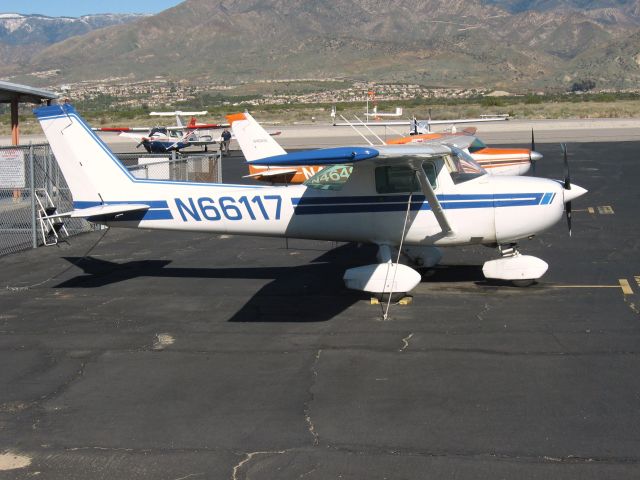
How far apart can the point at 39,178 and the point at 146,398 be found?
1444cm

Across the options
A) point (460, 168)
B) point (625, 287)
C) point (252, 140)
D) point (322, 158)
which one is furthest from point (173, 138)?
point (322, 158)

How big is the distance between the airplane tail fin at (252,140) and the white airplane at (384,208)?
8.55 m

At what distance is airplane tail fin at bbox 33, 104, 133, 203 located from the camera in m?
13.2

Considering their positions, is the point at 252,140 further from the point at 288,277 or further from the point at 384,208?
the point at 384,208

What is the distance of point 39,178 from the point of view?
21.3 metres

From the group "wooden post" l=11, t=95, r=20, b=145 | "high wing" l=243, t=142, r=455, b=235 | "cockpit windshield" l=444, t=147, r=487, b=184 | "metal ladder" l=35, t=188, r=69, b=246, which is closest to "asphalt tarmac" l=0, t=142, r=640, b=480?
"high wing" l=243, t=142, r=455, b=235

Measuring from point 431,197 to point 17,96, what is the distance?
650 inches

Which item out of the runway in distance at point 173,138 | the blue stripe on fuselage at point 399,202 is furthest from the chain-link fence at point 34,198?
the runway in distance at point 173,138

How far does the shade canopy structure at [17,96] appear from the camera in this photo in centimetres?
2317

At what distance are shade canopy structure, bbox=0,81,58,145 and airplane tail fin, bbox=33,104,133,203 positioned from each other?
10.2 m

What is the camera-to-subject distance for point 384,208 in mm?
12273

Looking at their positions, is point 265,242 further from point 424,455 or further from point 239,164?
point 239,164

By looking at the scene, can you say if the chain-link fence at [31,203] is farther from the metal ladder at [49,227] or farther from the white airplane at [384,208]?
the white airplane at [384,208]

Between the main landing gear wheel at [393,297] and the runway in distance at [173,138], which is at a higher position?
the runway in distance at [173,138]
